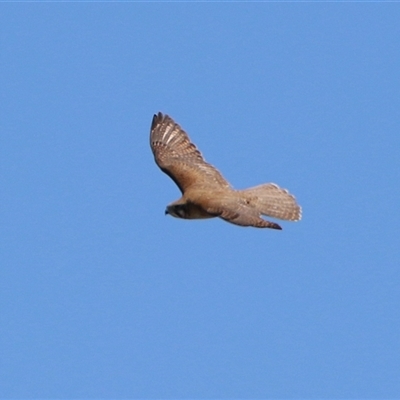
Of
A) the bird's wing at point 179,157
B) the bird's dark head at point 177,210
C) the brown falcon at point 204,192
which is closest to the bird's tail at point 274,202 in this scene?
the brown falcon at point 204,192

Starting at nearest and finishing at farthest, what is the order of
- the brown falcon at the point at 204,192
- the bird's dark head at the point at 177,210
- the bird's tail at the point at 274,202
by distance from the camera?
the brown falcon at the point at 204,192
the bird's tail at the point at 274,202
the bird's dark head at the point at 177,210

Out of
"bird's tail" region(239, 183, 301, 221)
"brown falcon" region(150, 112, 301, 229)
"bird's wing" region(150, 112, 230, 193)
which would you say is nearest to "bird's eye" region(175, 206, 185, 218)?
"brown falcon" region(150, 112, 301, 229)

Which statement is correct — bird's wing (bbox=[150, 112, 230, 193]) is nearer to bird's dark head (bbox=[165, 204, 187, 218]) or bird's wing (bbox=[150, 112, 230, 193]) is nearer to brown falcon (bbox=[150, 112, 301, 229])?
brown falcon (bbox=[150, 112, 301, 229])

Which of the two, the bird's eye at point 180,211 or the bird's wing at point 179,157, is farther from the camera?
the bird's wing at point 179,157

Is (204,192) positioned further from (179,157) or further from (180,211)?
(179,157)

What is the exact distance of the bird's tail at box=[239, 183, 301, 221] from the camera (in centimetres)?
2256

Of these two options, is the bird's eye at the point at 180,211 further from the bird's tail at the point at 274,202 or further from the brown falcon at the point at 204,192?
the bird's tail at the point at 274,202

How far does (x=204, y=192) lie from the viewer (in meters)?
23.3

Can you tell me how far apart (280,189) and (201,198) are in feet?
5.18

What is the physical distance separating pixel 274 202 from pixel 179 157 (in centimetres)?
323

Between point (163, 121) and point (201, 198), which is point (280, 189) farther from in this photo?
point (163, 121)

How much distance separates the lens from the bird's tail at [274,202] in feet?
74.0

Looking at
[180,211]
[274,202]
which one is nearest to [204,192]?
[180,211]

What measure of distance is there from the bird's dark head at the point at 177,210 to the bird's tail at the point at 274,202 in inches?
44.9
